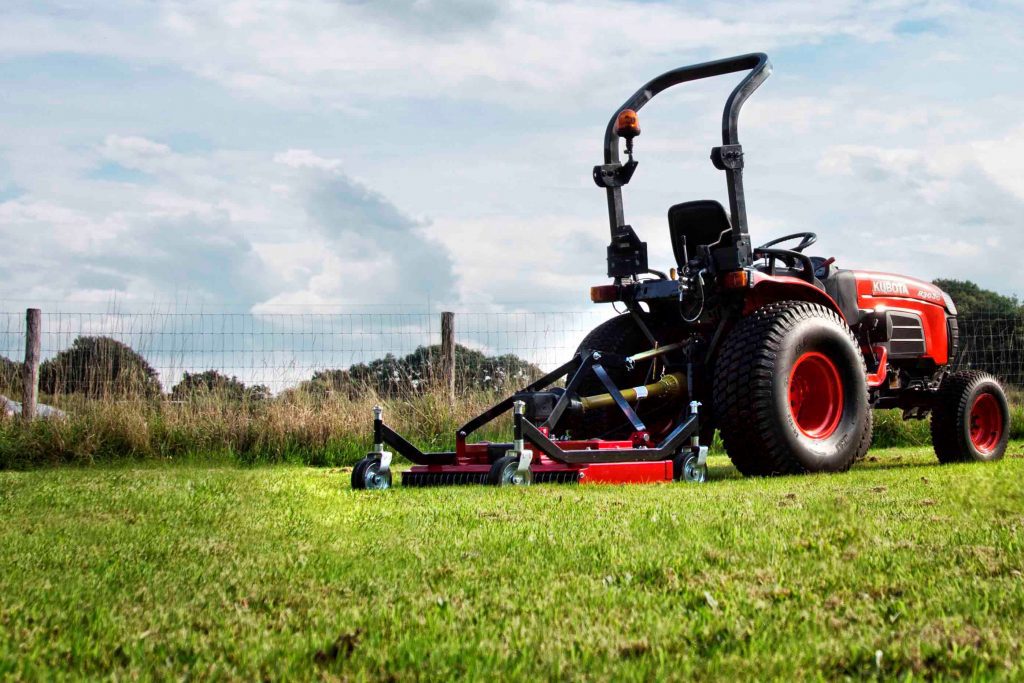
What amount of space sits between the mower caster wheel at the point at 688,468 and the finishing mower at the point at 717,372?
1 centimetres

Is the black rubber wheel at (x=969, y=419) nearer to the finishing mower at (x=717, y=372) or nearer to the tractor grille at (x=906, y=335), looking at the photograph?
the finishing mower at (x=717, y=372)

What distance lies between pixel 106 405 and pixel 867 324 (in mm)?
7748

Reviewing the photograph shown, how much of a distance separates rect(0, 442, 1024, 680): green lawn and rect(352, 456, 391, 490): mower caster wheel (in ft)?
4.70

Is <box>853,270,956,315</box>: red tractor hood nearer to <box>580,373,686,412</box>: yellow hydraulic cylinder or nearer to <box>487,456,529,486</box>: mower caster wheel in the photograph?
<box>580,373,686,412</box>: yellow hydraulic cylinder

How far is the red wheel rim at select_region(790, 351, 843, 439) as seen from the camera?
24.6 feet

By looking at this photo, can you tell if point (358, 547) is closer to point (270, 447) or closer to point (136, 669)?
point (136, 669)

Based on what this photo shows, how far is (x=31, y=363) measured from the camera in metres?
12.2

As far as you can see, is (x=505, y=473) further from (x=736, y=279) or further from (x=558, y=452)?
(x=736, y=279)

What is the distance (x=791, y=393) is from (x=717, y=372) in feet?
2.55

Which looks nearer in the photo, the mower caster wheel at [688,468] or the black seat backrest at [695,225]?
the mower caster wheel at [688,468]

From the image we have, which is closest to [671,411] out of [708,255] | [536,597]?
[708,255]

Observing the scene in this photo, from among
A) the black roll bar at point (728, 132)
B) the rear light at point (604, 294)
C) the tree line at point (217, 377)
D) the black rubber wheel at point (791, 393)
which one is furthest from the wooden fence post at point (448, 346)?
the black rubber wheel at point (791, 393)

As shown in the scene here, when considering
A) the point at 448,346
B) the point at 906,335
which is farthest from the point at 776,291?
the point at 448,346

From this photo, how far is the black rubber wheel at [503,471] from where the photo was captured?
5.98 metres
